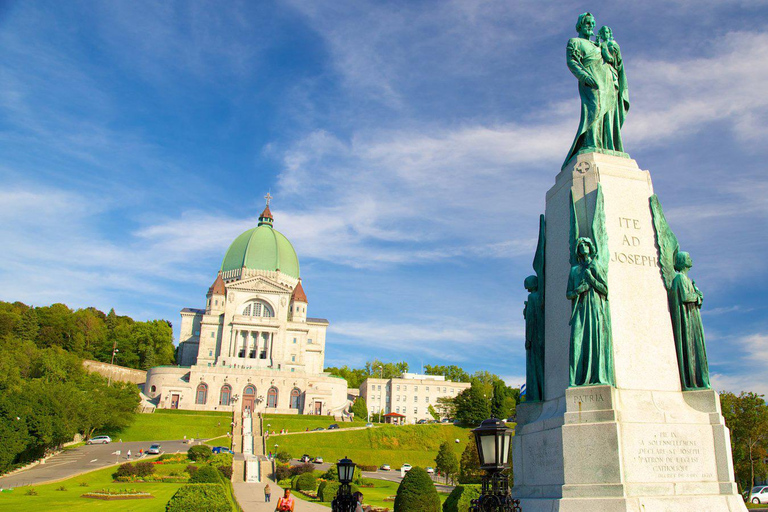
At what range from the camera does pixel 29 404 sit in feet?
134

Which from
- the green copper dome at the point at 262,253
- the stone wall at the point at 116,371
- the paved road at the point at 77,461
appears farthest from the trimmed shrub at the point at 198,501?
the green copper dome at the point at 262,253

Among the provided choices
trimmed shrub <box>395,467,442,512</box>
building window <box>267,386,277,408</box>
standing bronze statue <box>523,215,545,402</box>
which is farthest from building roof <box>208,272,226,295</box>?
standing bronze statue <box>523,215,545,402</box>

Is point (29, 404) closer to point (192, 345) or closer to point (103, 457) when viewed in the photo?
point (103, 457)

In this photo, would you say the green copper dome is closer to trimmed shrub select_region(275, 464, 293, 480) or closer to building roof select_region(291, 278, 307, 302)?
building roof select_region(291, 278, 307, 302)

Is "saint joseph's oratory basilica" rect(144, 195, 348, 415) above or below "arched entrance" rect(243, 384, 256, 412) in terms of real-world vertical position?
above

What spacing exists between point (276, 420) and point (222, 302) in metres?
31.5

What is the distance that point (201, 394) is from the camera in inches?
2995

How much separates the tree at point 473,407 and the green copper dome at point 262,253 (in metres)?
37.5

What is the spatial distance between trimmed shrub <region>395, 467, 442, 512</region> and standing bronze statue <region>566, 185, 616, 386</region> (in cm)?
1013

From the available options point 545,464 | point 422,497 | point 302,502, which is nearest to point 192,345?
point 302,502

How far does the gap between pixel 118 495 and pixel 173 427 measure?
3657 centimetres

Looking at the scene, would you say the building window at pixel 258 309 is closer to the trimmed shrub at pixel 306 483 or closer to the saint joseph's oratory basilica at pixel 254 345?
the saint joseph's oratory basilica at pixel 254 345

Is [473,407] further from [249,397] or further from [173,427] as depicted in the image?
[173,427]

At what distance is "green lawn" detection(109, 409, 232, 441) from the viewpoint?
187 feet
